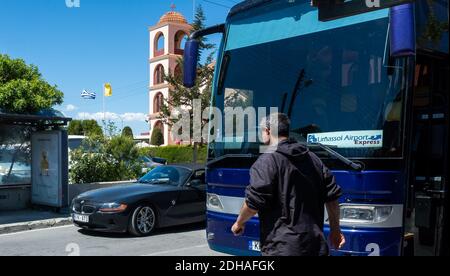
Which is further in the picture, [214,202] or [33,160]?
[33,160]

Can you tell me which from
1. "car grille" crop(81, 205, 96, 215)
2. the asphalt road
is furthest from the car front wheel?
"car grille" crop(81, 205, 96, 215)

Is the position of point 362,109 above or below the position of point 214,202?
above

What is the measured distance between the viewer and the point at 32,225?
34.2 feet

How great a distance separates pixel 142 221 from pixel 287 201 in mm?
6126

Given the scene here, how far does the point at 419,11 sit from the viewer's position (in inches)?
184

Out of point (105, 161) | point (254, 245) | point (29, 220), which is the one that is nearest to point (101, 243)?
point (29, 220)

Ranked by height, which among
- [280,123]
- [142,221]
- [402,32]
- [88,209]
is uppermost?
[402,32]

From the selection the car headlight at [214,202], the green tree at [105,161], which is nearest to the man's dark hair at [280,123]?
the car headlight at [214,202]

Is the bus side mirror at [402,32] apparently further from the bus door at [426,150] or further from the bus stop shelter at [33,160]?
the bus stop shelter at [33,160]

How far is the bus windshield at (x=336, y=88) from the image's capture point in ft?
14.9

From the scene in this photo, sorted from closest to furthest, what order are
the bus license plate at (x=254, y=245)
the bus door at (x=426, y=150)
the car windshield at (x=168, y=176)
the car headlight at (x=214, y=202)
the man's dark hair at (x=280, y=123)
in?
the man's dark hair at (x=280, y=123), the bus door at (x=426, y=150), the bus license plate at (x=254, y=245), the car headlight at (x=214, y=202), the car windshield at (x=168, y=176)

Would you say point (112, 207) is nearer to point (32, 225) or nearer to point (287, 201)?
point (32, 225)

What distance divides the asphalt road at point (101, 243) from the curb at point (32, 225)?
262 millimetres
